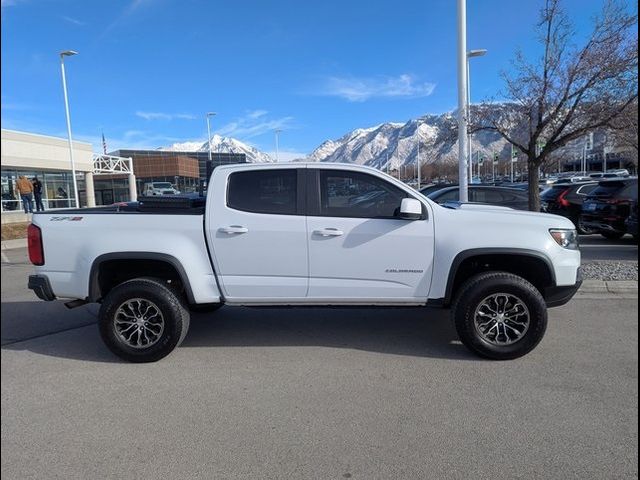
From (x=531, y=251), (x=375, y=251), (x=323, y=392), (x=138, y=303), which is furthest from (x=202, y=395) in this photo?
(x=531, y=251)

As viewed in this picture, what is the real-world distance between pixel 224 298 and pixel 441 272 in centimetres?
217

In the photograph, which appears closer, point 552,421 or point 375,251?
point 552,421

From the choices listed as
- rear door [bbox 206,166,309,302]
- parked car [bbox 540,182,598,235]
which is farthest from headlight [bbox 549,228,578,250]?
parked car [bbox 540,182,598,235]

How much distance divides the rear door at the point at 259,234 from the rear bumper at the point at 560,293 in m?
2.42

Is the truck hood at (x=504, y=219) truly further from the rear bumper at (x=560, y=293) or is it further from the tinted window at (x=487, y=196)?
the tinted window at (x=487, y=196)

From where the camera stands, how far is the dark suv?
35.3 feet

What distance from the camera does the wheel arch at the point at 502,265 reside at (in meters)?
4.36

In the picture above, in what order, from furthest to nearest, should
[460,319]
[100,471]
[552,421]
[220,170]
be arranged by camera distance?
1. [220,170]
2. [460,319]
3. [552,421]
4. [100,471]

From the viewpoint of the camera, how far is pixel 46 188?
31.5 metres

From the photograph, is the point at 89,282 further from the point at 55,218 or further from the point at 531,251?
the point at 531,251

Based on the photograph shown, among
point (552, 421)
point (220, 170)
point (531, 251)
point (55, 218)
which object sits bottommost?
point (552, 421)

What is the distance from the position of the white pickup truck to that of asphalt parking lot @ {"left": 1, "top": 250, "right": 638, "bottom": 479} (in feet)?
1.43

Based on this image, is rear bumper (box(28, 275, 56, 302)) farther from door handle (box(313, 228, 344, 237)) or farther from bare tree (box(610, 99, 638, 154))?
bare tree (box(610, 99, 638, 154))

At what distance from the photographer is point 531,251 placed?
171 inches
